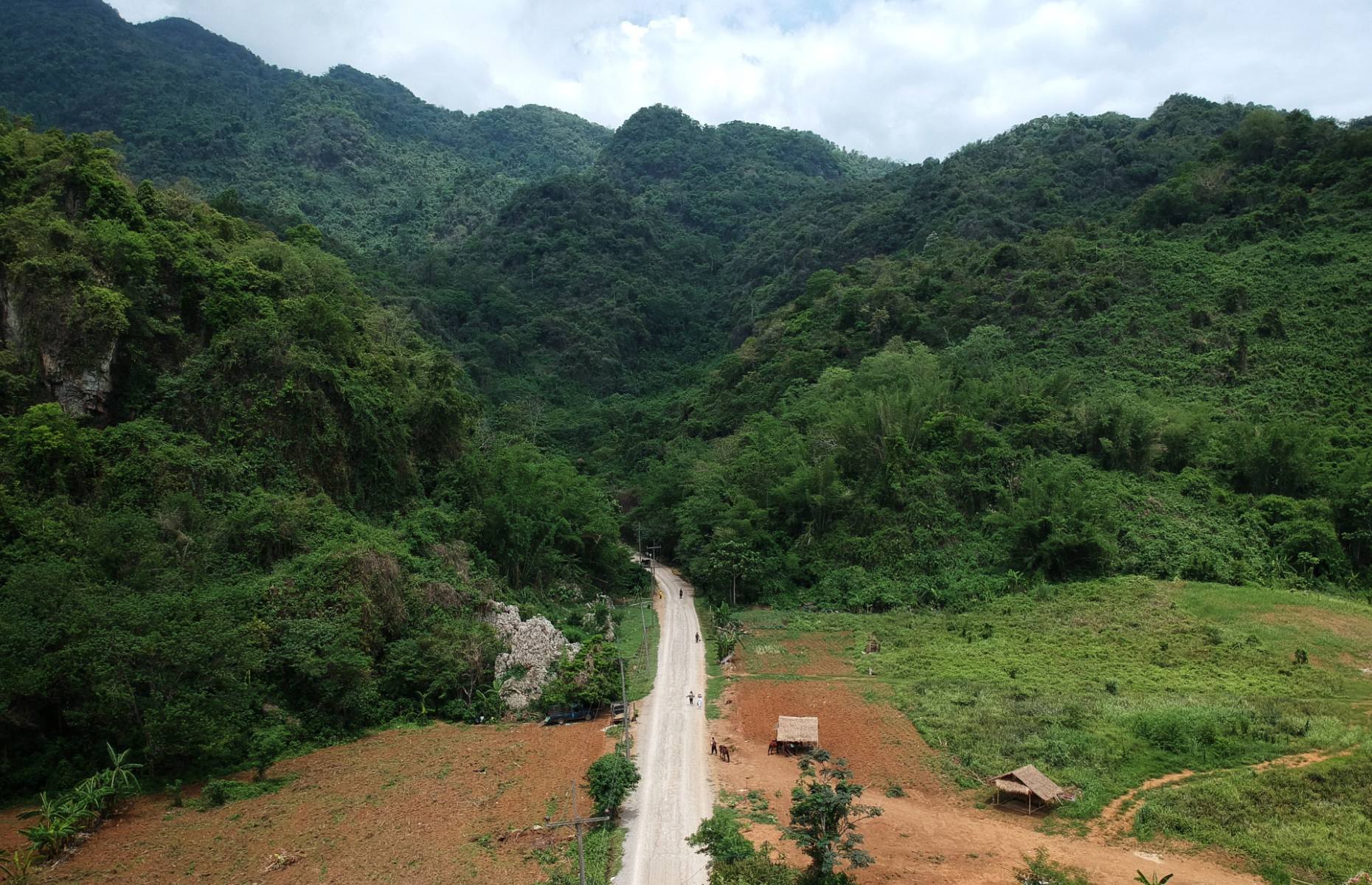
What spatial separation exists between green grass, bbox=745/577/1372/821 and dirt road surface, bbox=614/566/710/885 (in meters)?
4.15

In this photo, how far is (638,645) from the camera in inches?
1388

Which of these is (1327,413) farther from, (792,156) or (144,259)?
(792,156)

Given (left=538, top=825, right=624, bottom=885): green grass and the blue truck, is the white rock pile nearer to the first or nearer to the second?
the blue truck

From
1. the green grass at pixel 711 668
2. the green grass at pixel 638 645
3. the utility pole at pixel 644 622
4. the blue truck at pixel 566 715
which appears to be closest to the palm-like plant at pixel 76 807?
the blue truck at pixel 566 715

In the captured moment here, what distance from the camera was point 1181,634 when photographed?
29.2 metres

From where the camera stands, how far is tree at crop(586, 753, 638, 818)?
19.3 m

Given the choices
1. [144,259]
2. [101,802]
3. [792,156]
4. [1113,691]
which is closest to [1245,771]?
[1113,691]

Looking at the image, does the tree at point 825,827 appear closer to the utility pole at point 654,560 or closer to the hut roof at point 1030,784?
the hut roof at point 1030,784

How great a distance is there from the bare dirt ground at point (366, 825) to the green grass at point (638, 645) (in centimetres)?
541

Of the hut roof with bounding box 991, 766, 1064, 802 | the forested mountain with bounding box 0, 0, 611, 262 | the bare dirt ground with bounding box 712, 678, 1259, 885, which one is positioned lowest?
the bare dirt ground with bounding box 712, 678, 1259, 885

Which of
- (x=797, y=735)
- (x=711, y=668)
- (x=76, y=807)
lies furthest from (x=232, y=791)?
(x=711, y=668)

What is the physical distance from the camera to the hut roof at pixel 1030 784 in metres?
18.9

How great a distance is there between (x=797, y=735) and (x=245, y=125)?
120184 millimetres

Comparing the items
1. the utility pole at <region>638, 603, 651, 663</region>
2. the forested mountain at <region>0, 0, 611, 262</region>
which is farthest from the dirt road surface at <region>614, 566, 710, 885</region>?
the forested mountain at <region>0, 0, 611, 262</region>
